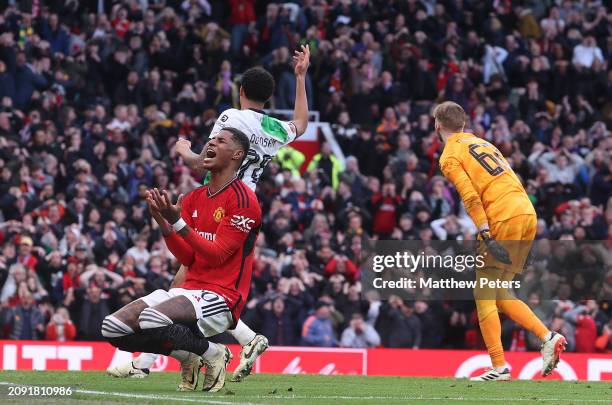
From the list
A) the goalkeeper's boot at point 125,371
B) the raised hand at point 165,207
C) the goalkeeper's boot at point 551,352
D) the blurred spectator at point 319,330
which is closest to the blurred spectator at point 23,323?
the blurred spectator at point 319,330

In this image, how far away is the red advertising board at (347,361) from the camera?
60.1 ft

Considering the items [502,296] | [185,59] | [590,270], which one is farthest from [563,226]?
[502,296]

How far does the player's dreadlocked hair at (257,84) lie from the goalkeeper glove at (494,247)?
7.68ft

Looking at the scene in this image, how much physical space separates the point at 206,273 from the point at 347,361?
8.77 meters

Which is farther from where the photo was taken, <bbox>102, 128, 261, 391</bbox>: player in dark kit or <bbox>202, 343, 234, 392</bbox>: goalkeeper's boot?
<bbox>202, 343, 234, 392</bbox>: goalkeeper's boot

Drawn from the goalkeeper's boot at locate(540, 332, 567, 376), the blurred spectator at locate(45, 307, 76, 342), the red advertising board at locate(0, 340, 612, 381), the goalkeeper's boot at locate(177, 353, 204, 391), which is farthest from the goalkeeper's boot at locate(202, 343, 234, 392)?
the blurred spectator at locate(45, 307, 76, 342)

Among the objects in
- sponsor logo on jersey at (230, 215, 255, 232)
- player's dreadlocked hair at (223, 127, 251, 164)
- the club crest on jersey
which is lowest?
sponsor logo on jersey at (230, 215, 255, 232)

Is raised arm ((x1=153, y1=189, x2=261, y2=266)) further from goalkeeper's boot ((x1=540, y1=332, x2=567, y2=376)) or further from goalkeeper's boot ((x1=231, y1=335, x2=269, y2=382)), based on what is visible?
goalkeeper's boot ((x1=540, y1=332, x2=567, y2=376))

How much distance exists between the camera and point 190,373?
10977 mm

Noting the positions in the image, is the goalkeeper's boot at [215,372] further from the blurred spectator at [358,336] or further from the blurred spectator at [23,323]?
the blurred spectator at [358,336]

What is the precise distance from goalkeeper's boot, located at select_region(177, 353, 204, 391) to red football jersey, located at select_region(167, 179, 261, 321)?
0.61 metres

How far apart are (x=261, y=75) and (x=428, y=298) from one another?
9.26 m

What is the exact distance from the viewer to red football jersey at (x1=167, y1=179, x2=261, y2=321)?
10.4 metres

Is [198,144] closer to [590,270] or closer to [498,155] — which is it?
[590,270]
